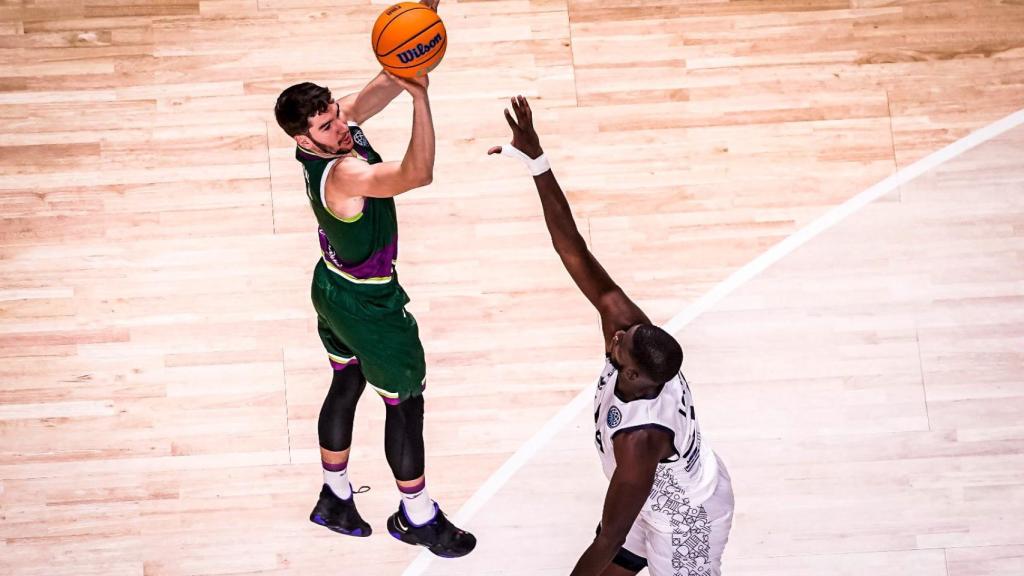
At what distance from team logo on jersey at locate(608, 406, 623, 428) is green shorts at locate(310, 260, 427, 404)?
931 millimetres

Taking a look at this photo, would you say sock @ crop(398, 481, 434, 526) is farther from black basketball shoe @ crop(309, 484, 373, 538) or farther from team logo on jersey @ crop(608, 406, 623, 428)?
team logo on jersey @ crop(608, 406, 623, 428)

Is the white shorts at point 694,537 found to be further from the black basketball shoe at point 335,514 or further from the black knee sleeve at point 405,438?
the black basketball shoe at point 335,514

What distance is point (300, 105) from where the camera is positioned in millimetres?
3426

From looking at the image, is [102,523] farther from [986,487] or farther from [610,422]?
[986,487]

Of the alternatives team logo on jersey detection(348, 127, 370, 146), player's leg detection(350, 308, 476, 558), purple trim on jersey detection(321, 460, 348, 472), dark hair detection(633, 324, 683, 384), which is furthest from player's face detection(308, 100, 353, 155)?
purple trim on jersey detection(321, 460, 348, 472)

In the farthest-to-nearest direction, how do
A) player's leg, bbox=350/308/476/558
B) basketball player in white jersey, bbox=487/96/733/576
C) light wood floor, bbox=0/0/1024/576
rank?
light wood floor, bbox=0/0/1024/576 < player's leg, bbox=350/308/476/558 < basketball player in white jersey, bbox=487/96/733/576

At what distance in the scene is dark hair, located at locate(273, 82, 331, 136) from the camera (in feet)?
11.2

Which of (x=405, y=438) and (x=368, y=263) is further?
(x=405, y=438)

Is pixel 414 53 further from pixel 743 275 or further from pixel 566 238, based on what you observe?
pixel 743 275

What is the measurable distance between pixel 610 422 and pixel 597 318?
136cm

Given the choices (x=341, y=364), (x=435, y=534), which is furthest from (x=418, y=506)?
(x=341, y=364)

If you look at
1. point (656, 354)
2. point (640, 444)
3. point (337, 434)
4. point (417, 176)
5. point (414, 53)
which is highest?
point (414, 53)

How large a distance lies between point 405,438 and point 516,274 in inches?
39.2

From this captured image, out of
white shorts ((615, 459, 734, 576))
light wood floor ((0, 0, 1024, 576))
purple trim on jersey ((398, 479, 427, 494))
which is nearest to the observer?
white shorts ((615, 459, 734, 576))
